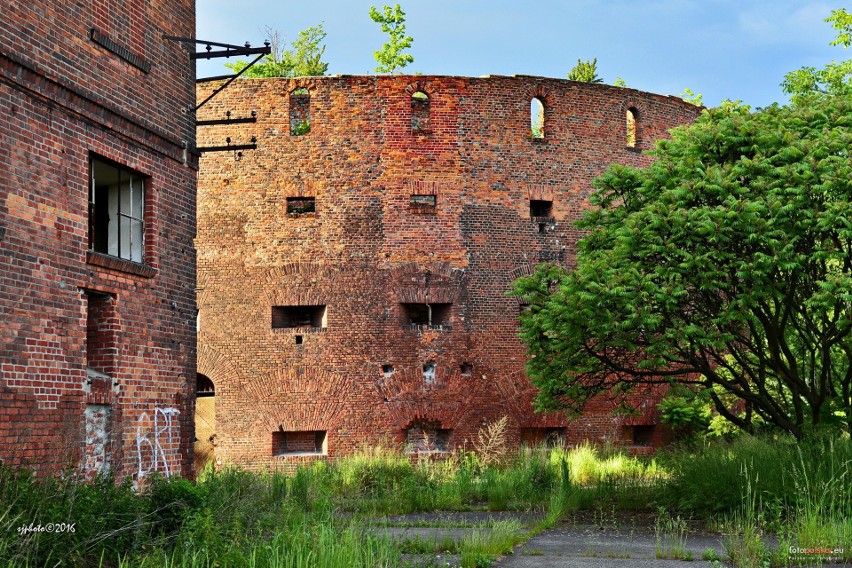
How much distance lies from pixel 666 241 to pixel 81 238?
689 centimetres

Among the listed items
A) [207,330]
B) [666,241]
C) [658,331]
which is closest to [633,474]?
[658,331]

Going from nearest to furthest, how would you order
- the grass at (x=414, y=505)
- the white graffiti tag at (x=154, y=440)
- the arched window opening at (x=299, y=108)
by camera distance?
the grass at (x=414, y=505) < the white graffiti tag at (x=154, y=440) < the arched window opening at (x=299, y=108)

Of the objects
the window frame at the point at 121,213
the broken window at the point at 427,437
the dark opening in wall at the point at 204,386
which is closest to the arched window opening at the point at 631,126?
the broken window at the point at 427,437

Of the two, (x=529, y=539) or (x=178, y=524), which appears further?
(x=529, y=539)

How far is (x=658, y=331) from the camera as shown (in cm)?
1335

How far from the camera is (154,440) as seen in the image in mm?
12062

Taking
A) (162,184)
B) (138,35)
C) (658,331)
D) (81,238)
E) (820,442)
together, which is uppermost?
(138,35)

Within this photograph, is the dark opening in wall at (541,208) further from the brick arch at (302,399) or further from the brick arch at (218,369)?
the brick arch at (218,369)

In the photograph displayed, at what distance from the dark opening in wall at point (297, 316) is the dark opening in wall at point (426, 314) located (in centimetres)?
166

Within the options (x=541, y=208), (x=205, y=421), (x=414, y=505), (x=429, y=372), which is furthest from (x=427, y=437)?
(x=541, y=208)

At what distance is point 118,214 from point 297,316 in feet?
29.6

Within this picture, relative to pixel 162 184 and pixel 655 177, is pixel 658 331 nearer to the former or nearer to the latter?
pixel 655 177

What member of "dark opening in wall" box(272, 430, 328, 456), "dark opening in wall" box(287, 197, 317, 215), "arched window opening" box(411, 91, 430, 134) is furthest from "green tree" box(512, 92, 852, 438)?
"dark opening in wall" box(287, 197, 317, 215)

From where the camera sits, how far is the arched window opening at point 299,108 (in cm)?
2106
